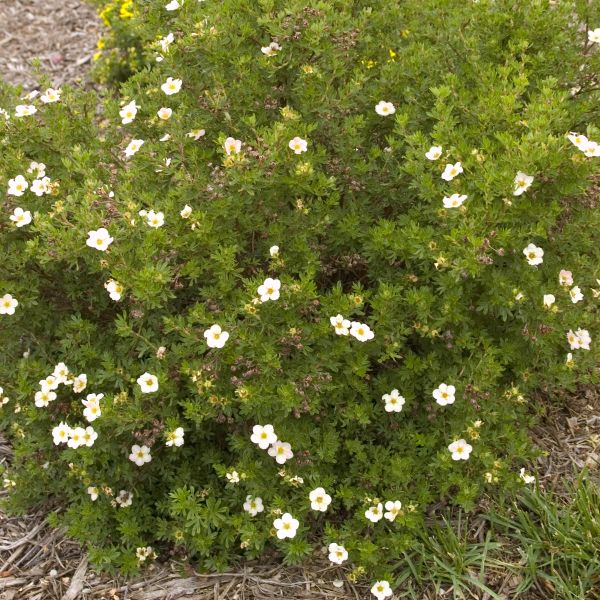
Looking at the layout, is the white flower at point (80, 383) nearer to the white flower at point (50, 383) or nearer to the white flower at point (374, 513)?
the white flower at point (50, 383)

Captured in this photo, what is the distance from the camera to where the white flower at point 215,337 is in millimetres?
2779

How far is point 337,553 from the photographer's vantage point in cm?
298

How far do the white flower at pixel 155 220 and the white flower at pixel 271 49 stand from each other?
2.83 feet

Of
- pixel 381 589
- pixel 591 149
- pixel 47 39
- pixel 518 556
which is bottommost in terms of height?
pixel 518 556

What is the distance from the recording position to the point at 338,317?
9.52 feet

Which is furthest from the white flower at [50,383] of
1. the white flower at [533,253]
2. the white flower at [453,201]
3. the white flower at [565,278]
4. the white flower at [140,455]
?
the white flower at [565,278]

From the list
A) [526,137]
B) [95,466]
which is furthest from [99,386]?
[526,137]

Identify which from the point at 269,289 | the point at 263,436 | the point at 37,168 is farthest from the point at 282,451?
the point at 37,168

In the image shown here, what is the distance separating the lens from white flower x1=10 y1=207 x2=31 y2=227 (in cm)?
309

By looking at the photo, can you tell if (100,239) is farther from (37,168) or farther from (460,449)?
(460,449)

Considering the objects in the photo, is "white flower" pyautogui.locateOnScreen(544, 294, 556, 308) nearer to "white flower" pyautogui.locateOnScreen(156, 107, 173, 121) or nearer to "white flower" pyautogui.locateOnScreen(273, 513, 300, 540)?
"white flower" pyautogui.locateOnScreen(273, 513, 300, 540)

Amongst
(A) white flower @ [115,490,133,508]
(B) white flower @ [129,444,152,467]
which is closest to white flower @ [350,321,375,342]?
(B) white flower @ [129,444,152,467]

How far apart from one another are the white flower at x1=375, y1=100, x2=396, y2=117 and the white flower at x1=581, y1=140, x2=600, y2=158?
88 cm

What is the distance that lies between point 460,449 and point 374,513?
0.43 m
